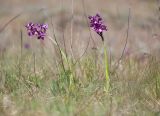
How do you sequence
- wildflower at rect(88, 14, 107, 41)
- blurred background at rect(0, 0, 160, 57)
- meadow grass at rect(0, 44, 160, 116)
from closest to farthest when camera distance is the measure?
meadow grass at rect(0, 44, 160, 116) < wildflower at rect(88, 14, 107, 41) < blurred background at rect(0, 0, 160, 57)

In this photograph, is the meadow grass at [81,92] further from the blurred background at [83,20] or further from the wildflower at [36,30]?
the blurred background at [83,20]

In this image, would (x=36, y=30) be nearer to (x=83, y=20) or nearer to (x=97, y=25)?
(x=97, y=25)

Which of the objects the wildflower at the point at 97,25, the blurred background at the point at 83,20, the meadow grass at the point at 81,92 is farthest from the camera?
the blurred background at the point at 83,20

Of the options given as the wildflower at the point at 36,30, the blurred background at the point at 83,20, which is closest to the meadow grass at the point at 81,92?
the wildflower at the point at 36,30

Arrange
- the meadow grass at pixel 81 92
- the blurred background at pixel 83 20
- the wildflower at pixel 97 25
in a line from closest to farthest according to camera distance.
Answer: the meadow grass at pixel 81 92, the wildflower at pixel 97 25, the blurred background at pixel 83 20

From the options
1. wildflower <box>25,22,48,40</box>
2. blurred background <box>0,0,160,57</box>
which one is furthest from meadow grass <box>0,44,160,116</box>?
blurred background <box>0,0,160,57</box>

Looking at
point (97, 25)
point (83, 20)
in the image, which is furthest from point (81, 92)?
point (83, 20)

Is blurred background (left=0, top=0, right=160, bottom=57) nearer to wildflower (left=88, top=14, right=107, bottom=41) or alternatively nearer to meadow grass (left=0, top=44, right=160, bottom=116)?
meadow grass (left=0, top=44, right=160, bottom=116)

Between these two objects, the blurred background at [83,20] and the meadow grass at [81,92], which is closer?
the meadow grass at [81,92]

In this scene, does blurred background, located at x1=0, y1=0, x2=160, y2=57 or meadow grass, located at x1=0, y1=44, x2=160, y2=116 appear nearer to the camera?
meadow grass, located at x1=0, y1=44, x2=160, y2=116

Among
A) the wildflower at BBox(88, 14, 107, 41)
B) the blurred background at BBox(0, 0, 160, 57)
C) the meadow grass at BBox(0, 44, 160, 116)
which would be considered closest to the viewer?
the meadow grass at BBox(0, 44, 160, 116)

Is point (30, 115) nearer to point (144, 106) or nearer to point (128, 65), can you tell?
point (144, 106)
